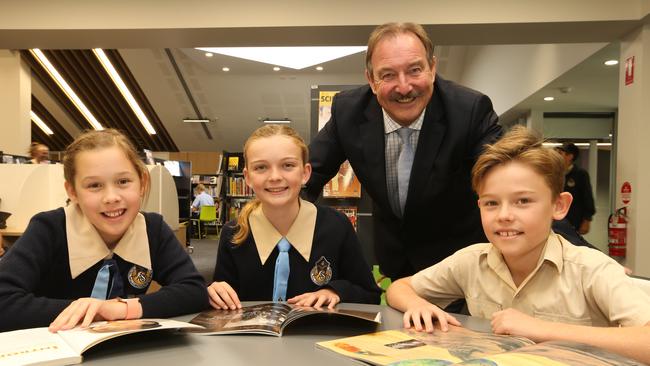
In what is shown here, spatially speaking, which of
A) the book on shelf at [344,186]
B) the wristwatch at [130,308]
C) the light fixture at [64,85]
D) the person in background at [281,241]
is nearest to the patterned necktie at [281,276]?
the person in background at [281,241]

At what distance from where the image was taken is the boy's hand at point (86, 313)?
0.94 meters

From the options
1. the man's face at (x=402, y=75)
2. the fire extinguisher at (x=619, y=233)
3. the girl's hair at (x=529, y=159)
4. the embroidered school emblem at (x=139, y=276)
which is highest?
the man's face at (x=402, y=75)

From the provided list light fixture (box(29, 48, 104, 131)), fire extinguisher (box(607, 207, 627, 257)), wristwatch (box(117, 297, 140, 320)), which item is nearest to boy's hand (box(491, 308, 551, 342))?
wristwatch (box(117, 297, 140, 320))

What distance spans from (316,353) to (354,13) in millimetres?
4254

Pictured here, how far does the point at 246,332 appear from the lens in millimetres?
943

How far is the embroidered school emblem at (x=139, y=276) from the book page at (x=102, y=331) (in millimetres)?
294

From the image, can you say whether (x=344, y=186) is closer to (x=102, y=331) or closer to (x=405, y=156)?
(x=405, y=156)

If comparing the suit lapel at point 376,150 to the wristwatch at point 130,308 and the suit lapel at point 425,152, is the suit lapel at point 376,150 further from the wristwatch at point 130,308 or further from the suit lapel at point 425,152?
the wristwatch at point 130,308

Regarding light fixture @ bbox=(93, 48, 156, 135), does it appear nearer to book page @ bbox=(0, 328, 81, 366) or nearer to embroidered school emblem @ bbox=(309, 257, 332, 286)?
embroidered school emblem @ bbox=(309, 257, 332, 286)

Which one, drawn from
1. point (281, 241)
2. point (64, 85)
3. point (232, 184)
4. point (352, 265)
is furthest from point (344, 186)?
point (64, 85)

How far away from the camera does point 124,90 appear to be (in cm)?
1140

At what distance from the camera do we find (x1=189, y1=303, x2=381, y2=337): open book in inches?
37.4

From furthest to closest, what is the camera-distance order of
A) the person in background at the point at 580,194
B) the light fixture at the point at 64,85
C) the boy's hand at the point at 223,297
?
the light fixture at the point at 64,85 < the person in background at the point at 580,194 < the boy's hand at the point at 223,297

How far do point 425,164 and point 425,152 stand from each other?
0.13ft
